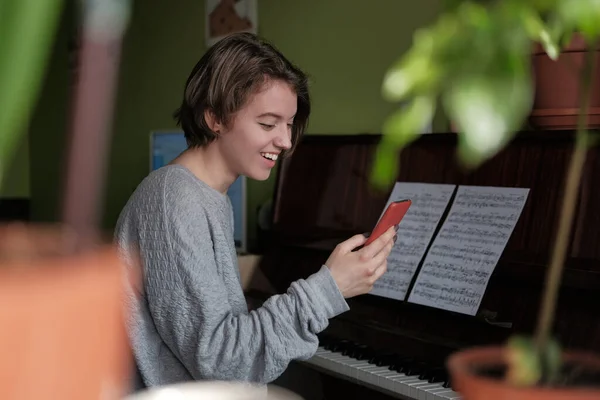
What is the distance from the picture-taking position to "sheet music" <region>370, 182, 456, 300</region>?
2.33 metres

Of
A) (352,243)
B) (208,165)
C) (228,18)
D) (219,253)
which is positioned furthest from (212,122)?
(228,18)

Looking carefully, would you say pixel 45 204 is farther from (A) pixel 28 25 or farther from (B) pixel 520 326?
(A) pixel 28 25

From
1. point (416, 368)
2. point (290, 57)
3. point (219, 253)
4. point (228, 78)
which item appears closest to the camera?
point (219, 253)

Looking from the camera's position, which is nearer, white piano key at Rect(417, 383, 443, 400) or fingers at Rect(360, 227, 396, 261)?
fingers at Rect(360, 227, 396, 261)

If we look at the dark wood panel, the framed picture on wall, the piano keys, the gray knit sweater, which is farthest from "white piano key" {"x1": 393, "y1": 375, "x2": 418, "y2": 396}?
the framed picture on wall

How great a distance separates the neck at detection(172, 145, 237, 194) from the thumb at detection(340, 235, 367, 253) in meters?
0.35

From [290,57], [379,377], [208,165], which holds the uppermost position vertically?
[290,57]

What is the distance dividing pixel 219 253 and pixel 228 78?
0.43 m

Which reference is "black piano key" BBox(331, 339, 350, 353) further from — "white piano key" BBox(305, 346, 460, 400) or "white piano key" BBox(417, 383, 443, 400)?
"white piano key" BBox(417, 383, 443, 400)

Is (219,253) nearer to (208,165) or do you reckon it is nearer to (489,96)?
(208,165)

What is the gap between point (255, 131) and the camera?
2000 millimetres

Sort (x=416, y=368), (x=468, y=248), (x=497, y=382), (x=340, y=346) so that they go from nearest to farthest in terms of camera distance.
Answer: (x=497, y=382)
(x=416, y=368)
(x=468, y=248)
(x=340, y=346)

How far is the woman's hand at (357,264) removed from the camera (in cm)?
181

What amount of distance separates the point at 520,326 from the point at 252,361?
71cm
